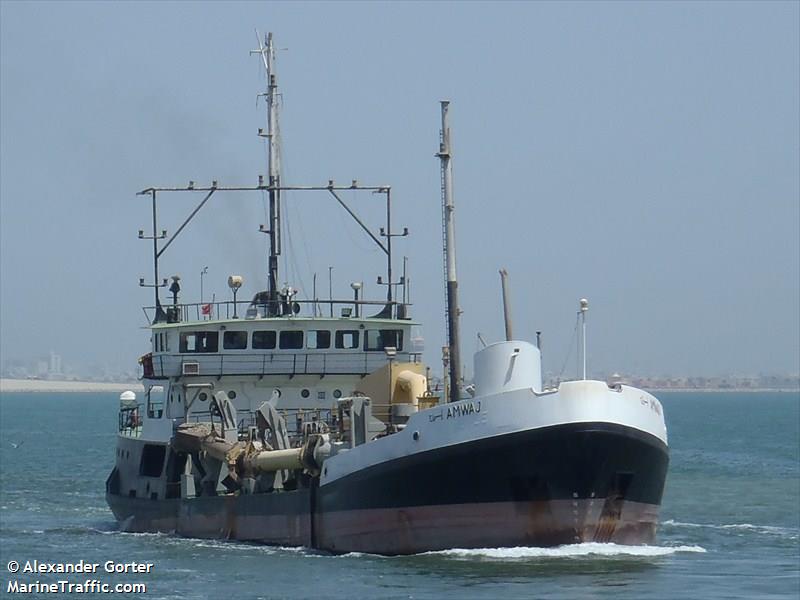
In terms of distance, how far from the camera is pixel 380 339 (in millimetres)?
41156

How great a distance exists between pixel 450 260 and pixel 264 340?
749 cm

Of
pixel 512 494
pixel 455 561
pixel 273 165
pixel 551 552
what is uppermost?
pixel 273 165

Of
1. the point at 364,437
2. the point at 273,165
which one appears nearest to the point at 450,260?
the point at 364,437

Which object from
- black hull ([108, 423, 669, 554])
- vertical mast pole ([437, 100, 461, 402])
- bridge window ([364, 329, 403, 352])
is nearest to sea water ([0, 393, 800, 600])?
black hull ([108, 423, 669, 554])

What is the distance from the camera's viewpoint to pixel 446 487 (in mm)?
31609

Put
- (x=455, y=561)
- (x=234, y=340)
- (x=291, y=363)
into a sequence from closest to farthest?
(x=455, y=561) → (x=291, y=363) → (x=234, y=340)

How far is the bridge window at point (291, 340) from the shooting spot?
40.8 metres

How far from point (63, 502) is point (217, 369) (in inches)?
562

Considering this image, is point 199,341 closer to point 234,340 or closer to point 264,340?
point 234,340

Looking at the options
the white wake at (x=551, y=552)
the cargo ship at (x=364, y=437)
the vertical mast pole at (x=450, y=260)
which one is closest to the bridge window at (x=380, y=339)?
the cargo ship at (x=364, y=437)

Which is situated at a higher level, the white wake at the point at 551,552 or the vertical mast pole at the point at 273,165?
the vertical mast pole at the point at 273,165

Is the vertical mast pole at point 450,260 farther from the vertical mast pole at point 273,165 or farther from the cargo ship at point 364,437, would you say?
the vertical mast pole at point 273,165

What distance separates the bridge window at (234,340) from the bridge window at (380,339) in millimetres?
3079

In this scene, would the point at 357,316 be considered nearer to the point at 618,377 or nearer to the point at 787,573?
the point at 618,377
